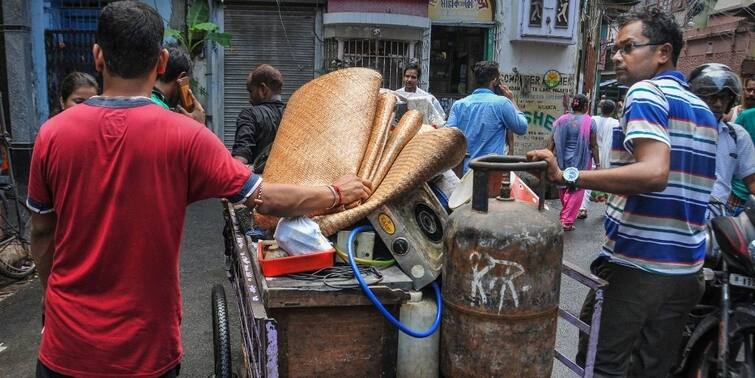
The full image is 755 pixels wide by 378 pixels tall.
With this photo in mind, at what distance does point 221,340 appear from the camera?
117 inches

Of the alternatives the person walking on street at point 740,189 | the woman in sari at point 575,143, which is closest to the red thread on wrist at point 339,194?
the person walking on street at point 740,189

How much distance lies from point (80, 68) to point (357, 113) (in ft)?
27.3

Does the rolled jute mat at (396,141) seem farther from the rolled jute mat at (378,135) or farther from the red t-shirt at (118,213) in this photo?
the red t-shirt at (118,213)

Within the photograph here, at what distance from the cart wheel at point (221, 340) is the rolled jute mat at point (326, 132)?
67cm

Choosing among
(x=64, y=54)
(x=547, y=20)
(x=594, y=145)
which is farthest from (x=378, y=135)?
(x=547, y=20)

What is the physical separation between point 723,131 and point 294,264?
9.06 ft

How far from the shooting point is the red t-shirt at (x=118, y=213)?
1672 mm

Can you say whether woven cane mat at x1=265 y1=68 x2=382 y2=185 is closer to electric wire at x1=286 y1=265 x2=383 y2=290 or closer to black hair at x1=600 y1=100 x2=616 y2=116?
electric wire at x1=286 y1=265 x2=383 y2=290

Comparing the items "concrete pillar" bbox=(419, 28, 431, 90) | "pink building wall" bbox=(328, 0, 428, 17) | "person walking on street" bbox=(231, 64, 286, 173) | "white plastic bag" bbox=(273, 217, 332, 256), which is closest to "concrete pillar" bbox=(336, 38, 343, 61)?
"pink building wall" bbox=(328, 0, 428, 17)

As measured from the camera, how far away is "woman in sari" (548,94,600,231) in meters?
7.52

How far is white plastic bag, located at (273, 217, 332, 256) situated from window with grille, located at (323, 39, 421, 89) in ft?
27.4

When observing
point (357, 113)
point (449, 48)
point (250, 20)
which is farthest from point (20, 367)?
point (449, 48)

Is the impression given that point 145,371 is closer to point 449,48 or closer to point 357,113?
point 357,113

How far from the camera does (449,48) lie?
1166cm
